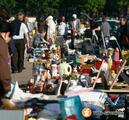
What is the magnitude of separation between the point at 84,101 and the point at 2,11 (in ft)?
5.28

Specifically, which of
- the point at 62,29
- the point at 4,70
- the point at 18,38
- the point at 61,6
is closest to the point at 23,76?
the point at 18,38

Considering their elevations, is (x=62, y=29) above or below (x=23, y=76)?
above

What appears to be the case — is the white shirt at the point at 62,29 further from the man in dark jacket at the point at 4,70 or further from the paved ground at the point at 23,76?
the man in dark jacket at the point at 4,70

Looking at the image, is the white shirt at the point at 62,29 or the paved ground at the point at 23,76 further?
the white shirt at the point at 62,29

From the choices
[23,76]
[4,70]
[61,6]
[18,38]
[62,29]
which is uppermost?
[4,70]

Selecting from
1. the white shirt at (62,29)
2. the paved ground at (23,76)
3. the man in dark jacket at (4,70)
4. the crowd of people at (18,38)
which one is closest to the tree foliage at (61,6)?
the white shirt at (62,29)

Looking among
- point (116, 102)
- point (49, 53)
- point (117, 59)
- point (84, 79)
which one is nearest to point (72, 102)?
point (116, 102)

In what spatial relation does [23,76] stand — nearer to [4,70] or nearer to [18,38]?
[18,38]

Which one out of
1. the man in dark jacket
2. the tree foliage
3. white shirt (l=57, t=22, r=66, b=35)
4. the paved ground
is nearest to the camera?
the man in dark jacket

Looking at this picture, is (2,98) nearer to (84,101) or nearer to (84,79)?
(84,101)

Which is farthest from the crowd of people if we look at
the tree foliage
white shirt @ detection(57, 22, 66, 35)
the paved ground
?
the tree foliage

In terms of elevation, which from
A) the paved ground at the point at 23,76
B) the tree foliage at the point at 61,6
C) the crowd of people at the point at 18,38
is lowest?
the tree foliage at the point at 61,6

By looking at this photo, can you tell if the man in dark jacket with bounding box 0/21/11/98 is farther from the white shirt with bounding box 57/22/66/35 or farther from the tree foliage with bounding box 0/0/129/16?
the tree foliage with bounding box 0/0/129/16

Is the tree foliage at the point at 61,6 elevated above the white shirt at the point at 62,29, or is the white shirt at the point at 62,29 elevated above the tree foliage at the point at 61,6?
the white shirt at the point at 62,29
